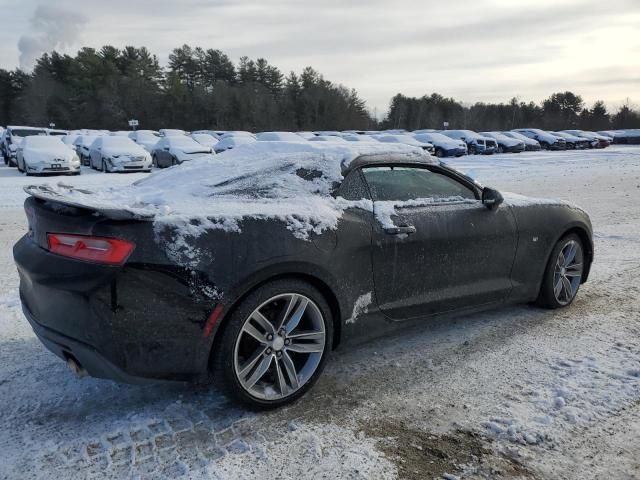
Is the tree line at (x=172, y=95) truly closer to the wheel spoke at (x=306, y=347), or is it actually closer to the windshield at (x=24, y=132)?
the windshield at (x=24, y=132)

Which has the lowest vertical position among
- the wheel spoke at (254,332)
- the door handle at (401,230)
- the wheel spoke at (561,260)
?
the wheel spoke at (254,332)

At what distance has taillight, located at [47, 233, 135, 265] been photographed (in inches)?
103

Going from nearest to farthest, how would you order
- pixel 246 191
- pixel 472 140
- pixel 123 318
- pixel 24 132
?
pixel 123 318
pixel 246 191
pixel 24 132
pixel 472 140

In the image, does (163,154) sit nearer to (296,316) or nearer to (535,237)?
(535,237)

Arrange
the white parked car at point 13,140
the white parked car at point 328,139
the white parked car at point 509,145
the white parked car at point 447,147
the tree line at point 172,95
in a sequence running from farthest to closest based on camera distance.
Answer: the tree line at point 172,95 < the white parked car at point 509,145 < the white parked car at point 447,147 < the white parked car at point 13,140 < the white parked car at point 328,139

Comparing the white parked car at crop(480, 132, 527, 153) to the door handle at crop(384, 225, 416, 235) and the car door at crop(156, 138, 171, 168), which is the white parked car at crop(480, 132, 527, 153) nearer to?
the car door at crop(156, 138, 171, 168)

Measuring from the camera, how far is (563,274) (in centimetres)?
472

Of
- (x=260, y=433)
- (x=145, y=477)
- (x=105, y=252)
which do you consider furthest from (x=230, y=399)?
(x=105, y=252)

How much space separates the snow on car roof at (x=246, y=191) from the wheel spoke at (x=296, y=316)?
372 millimetres

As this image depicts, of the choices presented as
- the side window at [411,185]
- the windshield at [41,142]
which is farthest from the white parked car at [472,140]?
the side window at [411,185]

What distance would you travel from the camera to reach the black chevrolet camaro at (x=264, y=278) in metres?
2.65

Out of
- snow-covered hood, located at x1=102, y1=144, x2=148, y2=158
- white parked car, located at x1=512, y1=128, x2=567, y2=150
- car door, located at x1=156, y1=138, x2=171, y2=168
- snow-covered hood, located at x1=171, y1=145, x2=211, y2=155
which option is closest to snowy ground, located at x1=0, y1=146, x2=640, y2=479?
snow-covered hood, located at x1=102, y1=144, x2=148, y2=158

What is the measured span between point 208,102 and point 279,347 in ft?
204

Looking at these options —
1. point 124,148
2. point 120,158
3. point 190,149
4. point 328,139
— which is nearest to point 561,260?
point 328,139
